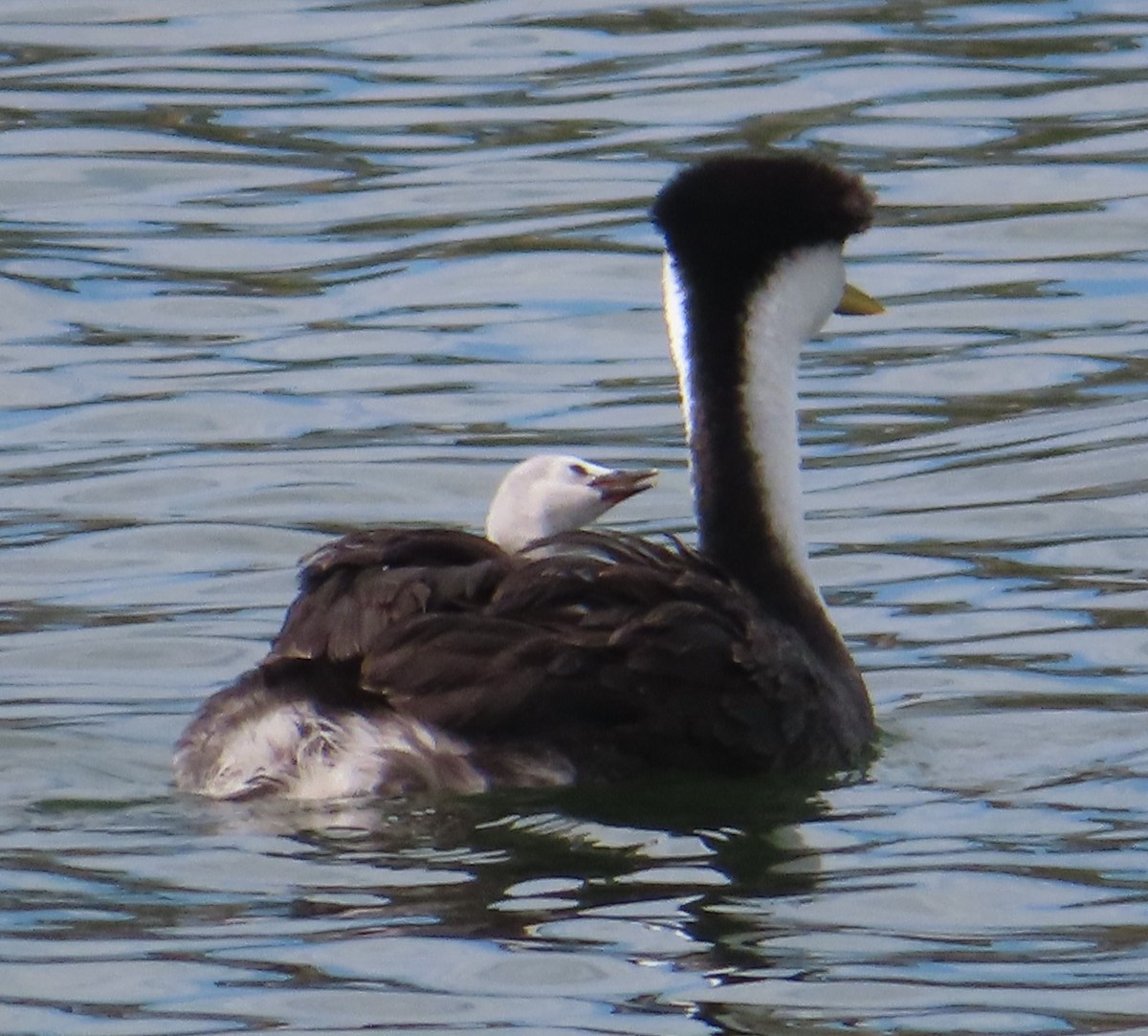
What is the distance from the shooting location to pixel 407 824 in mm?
7535

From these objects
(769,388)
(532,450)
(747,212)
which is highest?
(747,212)

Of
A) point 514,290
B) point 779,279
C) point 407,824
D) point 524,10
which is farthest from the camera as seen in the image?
point 524,10

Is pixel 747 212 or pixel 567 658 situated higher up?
pixel 747 212

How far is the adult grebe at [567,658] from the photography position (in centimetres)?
761

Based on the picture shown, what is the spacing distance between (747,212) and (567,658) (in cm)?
120

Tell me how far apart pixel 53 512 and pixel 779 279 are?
3.41 metres

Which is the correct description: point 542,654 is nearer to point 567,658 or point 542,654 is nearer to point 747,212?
point 567,658

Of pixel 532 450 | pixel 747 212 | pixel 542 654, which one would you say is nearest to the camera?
pixel 542 654

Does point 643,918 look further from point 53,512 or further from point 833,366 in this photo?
point 833,366

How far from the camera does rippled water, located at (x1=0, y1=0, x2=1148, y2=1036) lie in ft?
21.9

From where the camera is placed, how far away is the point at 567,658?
7633mm

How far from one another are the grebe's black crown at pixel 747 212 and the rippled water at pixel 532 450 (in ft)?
4.01

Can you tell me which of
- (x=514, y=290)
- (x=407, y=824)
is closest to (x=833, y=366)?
(x=514, y=290)

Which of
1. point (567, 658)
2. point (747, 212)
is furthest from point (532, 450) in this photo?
point (567, 658)
